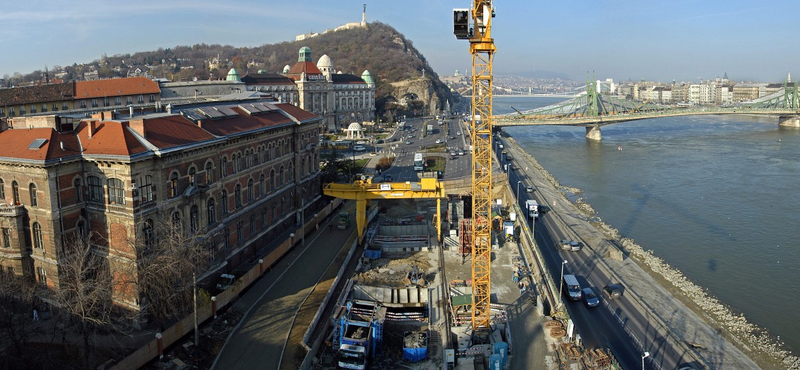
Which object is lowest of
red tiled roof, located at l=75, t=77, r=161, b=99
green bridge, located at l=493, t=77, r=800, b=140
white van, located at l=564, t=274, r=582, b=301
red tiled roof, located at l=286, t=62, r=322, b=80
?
white van, located at l=564, t=274, r=582, b=301

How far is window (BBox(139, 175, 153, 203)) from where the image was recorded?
2669 cm

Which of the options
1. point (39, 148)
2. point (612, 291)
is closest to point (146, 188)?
point (39, 148)

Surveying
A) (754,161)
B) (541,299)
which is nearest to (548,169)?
(754,161)

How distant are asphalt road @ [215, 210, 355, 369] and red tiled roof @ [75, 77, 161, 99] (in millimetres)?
39265

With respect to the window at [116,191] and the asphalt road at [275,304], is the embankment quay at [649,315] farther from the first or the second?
the window at [116,191]

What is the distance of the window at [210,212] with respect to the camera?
1256 inches

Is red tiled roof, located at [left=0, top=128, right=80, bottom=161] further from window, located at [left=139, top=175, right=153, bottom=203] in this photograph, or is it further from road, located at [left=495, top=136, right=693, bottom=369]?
road, located at [left=495, top=136, right=693, bottom=369]

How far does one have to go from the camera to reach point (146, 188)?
27000 millimetres

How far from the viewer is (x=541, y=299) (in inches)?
1282

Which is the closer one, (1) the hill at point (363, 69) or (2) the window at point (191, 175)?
(2) the window at point (191, 175)

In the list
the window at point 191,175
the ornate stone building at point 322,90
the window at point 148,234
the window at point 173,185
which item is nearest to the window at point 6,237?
the window at point 148,234

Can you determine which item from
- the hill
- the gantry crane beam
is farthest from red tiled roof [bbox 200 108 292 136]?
the hill

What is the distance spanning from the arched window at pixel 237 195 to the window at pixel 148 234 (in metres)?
7.60

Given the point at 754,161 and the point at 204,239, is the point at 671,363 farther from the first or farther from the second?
the point at 754,161
